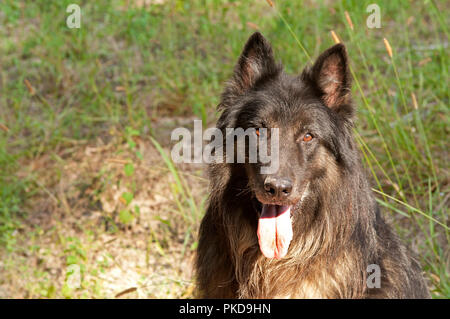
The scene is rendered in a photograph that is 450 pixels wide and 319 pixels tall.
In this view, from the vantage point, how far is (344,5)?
272 inches

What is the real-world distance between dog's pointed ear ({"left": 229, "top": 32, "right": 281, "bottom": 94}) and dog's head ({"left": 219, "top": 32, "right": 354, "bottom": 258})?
0.02 m

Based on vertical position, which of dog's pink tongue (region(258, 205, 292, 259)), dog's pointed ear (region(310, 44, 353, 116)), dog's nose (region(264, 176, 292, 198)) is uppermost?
dog's pointed ear (region(310, 44, 353, 116))

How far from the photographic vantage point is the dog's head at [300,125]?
3.38 m

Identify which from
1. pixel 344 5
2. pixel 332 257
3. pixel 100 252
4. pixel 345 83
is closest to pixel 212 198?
pixel 332 257

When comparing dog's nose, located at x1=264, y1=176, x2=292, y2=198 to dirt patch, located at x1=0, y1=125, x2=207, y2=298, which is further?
dirt patch, located at x1=0, y1=125, x2=207, y2=298

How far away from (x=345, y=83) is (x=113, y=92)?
3.89 meters

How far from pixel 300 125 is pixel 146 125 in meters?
3.14

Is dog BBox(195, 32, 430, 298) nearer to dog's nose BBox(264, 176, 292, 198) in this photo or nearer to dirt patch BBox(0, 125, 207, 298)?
dog's nose BBox(264, 176, 292, 198)

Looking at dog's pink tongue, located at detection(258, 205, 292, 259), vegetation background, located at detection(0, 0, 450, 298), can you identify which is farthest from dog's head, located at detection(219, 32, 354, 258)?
vegetation background, located at detection(0, 0, 450, 298)

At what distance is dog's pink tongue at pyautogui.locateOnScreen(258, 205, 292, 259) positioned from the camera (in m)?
3.47

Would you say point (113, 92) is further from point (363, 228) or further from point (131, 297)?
point (363, 228)

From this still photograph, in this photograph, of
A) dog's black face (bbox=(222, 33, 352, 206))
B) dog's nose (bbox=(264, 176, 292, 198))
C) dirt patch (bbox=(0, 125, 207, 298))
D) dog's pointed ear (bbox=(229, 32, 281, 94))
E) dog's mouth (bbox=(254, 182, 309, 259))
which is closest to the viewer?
dog's nose (bbox=(264, 176, 292, 198))

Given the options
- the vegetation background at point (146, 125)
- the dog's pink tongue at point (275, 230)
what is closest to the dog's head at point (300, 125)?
the dog's pink tongue at point (275, 230)

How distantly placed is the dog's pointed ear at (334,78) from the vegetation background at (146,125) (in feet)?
1.73
